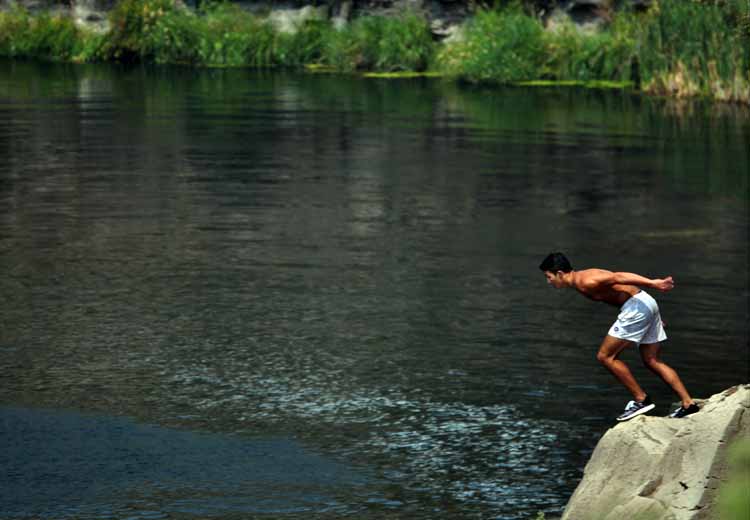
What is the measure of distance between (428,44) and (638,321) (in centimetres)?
6028

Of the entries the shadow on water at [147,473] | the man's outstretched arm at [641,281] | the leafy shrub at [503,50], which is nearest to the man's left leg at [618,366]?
the man's outstretched arm at [641,281]

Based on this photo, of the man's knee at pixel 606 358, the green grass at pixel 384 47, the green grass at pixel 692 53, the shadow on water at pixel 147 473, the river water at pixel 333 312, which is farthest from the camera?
the green grass at pixel 384 47

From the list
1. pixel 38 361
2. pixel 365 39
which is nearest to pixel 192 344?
pixel 38 361

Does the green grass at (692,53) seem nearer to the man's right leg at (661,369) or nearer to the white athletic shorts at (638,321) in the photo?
the man's right leg at (661,369)

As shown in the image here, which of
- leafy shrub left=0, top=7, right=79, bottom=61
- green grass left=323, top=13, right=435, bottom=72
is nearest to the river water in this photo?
green grass left=323, top=13, right=435, bottom=72

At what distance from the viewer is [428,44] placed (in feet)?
238

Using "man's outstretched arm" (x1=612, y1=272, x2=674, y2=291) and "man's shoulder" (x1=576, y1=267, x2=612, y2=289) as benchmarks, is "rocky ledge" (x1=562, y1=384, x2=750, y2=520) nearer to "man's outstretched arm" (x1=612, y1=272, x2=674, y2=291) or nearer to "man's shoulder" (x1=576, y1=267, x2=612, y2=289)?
"man's outstretched arm" (x1=612, y1=272, x2=674, y2=291)

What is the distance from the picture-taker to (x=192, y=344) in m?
18.9

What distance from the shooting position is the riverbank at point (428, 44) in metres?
53.5

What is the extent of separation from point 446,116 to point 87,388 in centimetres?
3384

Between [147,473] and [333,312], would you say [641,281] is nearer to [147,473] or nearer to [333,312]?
[147,473]

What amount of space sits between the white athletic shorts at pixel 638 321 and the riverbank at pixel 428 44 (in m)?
37.7

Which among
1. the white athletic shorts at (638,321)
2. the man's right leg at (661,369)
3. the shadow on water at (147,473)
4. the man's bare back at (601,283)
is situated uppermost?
the man's bare back at (601,283)

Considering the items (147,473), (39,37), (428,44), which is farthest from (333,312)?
(39,37)
